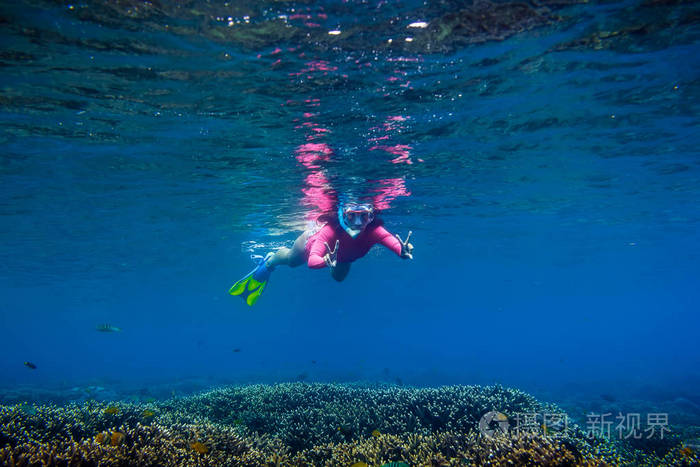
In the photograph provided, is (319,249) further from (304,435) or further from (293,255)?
(293,255)

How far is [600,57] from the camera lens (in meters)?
9.36

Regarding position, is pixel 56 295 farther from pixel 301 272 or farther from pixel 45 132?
pixel 45 132

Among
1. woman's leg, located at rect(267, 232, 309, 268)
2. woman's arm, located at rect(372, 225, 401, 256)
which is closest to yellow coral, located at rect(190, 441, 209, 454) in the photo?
woman's arm, located at rect(372, 225, 401, 256)

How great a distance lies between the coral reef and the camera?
17.5 ft

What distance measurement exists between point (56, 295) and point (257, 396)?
2512 inches

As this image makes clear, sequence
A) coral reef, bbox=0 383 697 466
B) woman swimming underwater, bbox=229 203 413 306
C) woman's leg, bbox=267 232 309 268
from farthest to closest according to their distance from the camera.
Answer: woman's leg, bbox=267 232 309 268, woman swimming underwater, bbox=229 203 413 306, coral reef, bbox=0 383 697 466

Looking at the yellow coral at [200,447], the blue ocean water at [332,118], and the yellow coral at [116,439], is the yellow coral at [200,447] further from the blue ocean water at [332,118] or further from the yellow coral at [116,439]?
the blue ocean water at [332,118]

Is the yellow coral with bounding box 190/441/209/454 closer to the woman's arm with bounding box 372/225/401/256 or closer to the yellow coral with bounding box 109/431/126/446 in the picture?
the yellow coral with bounding box 109/431/126/446
